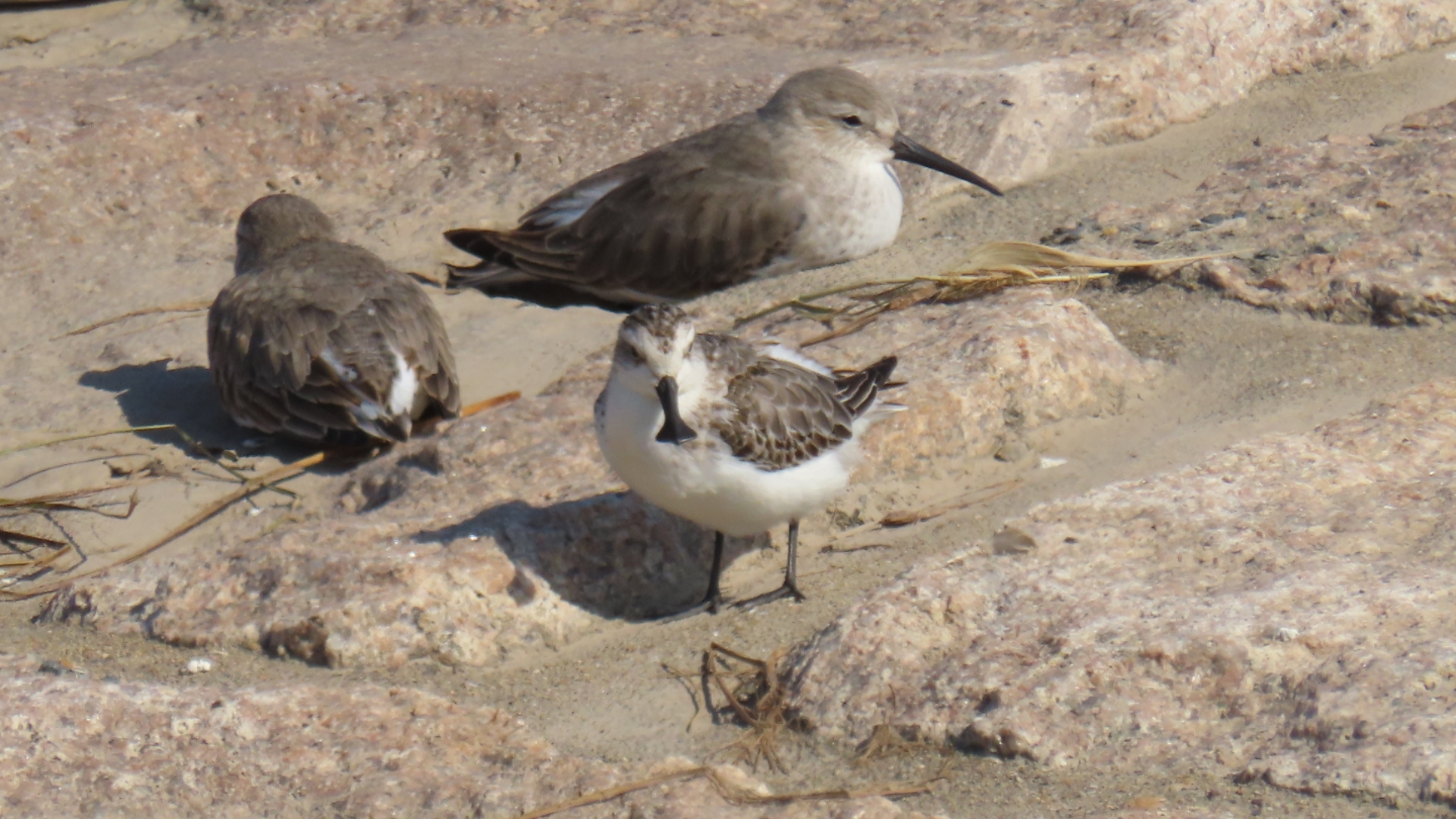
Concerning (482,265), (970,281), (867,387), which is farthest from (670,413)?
(482,265)

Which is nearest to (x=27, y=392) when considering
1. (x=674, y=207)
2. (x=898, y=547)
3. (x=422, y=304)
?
(x=422, y=304)

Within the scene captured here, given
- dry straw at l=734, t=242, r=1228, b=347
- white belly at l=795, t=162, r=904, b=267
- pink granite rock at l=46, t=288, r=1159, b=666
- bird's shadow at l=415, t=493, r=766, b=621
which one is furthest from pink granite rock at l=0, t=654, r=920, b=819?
white belly at l=795, t=162, r=904, b=267

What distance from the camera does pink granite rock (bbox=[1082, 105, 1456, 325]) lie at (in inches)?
165

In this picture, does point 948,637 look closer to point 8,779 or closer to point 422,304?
point 8,779

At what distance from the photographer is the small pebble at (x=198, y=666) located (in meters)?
3.18

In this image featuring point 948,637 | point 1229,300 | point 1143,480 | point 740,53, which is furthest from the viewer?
point 740,53

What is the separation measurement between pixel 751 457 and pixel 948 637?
0.78 m

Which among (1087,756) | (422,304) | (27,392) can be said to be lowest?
(27,392)

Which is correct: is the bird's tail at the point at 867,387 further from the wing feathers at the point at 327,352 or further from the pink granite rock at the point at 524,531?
the wing feathers at the point at 327,352

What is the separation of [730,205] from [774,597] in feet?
9.52

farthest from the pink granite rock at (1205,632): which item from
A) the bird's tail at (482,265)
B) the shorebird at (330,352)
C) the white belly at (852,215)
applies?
the bird's tail at (482,265)

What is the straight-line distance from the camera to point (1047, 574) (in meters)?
3.11

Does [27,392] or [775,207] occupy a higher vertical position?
[775,207]

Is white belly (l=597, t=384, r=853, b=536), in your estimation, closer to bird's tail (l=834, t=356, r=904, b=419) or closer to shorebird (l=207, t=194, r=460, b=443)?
bird's tail (l=834, t=356, r=904, b=419)
